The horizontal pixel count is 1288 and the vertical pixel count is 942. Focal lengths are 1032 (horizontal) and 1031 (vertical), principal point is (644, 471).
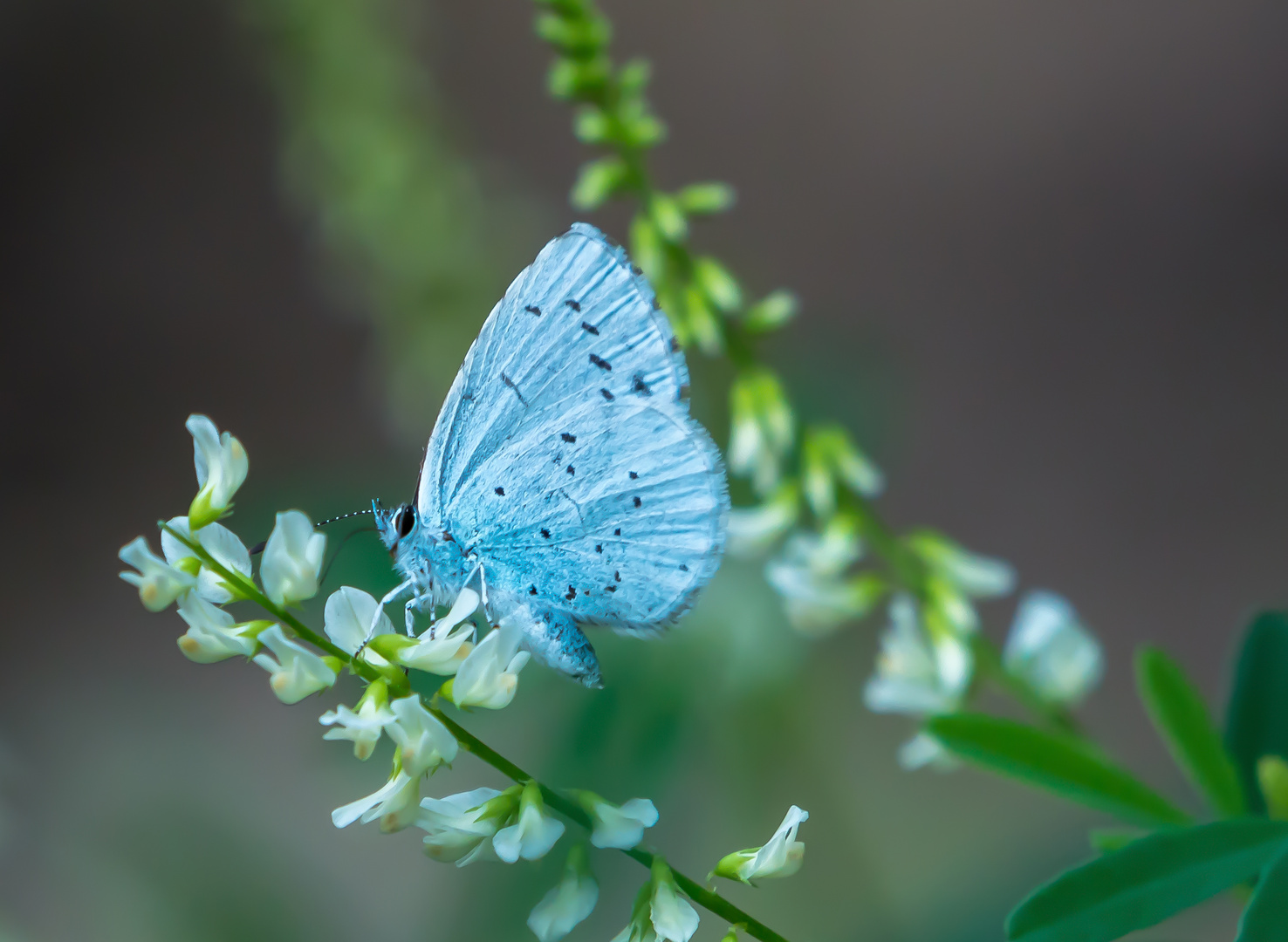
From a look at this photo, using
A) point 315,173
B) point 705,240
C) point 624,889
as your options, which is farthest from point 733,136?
point 624,889

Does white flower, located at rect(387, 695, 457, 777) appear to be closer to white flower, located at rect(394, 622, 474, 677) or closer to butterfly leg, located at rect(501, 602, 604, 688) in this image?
white flower, located at rect(394, 622, 474, 677)

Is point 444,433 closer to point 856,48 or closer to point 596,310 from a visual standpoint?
point 596,310

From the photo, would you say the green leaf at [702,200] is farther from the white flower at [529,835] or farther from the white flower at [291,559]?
the white flower at [529,835]

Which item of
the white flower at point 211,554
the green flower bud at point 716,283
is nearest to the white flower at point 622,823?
the white flower at point 211,554

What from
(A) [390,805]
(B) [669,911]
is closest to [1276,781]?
(B) [669,911]

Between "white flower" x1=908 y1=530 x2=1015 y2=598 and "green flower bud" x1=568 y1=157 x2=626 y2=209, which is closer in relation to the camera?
"green flower bud" x1=568 y1=157 x2=626 y2=209

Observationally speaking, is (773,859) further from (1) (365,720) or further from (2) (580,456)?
(2) (580,456)

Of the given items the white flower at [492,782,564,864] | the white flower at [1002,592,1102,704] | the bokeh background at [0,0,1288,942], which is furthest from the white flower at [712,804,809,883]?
the bokeh background at [0,0,1288,942]
